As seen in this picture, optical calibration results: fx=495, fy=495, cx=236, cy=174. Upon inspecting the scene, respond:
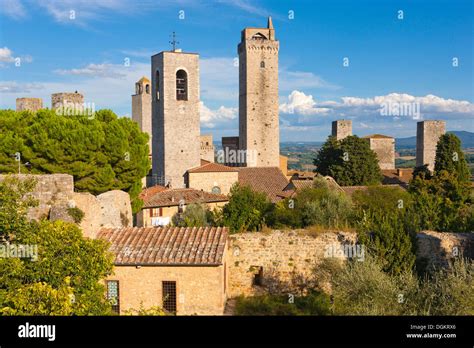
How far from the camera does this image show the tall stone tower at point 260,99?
156 feet

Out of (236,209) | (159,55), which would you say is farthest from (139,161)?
(159,55)

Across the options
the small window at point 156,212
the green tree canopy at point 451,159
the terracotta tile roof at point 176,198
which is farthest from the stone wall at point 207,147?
the small window at point 156,212

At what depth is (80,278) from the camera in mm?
6984

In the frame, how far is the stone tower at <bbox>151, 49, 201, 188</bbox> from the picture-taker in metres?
35.8

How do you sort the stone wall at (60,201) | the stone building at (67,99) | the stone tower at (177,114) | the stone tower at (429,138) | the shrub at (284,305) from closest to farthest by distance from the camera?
the stone wall at (60,201), the shrub at (284,305), the stone building at (67,99), the stone tower at (177,114), the stone tower at (429,138)

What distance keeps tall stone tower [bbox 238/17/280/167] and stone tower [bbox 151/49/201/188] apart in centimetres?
1167

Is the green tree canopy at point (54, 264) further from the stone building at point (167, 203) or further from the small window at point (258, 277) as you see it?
the stone building at point (167, 203)

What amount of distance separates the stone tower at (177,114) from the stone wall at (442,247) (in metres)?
24.2

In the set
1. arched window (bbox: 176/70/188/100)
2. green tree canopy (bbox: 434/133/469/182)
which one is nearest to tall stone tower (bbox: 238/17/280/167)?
arched window (bbox: 176/70/188/100)

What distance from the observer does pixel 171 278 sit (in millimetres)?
10688

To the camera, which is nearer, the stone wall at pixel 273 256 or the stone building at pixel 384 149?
the stone wall at pixel 273 256

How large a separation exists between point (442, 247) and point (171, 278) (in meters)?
7.05

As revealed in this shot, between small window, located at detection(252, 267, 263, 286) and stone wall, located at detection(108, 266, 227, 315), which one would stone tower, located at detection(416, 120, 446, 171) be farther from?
stone wall, located at detection(108, 266, 227, 315)

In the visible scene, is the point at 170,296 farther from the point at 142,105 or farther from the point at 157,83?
the point at 142,105
